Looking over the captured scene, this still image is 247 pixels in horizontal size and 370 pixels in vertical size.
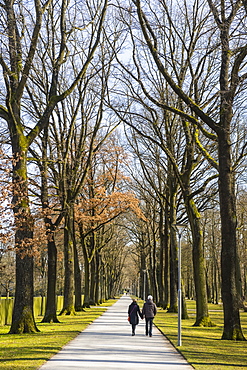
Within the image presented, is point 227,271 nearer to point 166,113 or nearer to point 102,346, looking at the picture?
point 102,346

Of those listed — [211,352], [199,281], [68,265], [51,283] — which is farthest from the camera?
[68,265]

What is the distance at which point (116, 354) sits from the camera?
1244 cm

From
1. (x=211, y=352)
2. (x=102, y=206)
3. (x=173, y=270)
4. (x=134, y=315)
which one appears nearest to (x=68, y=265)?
(x=173, y=270)

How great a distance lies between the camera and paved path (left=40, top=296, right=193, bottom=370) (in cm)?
1049

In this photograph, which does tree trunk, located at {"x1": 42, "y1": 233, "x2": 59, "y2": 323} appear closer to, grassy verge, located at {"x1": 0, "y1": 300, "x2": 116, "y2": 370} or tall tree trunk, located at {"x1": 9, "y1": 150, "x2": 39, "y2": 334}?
grassy verge, located at {"x1": 0, "y1": 300, "x2": 116, "y2": 370}

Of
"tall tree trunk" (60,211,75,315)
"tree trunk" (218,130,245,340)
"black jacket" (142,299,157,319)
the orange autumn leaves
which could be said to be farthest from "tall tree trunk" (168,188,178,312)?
"tree trunk" (218,130,245,340)

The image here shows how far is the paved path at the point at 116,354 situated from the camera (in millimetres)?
10492

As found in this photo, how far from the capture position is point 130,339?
16688mm

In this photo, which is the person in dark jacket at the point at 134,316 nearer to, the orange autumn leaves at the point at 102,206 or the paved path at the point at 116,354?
the paved path at the point at 116,354

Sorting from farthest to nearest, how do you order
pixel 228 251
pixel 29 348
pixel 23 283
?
pixel 23 283 → pixel 228 251 → pixel 29 348

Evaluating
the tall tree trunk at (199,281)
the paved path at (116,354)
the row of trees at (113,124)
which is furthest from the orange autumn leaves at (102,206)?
the paved path at (116,354)

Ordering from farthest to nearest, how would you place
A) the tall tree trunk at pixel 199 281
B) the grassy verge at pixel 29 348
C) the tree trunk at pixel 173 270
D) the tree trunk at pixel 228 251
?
the tree trunk at pixel 173 270 → the tall tree trunk at pixel 199 281 → the tree trunk at pixel 228 251 → the grassy verge at pixel 29 348

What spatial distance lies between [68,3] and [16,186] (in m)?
11.4

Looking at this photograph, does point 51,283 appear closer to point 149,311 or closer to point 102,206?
point 149,311
